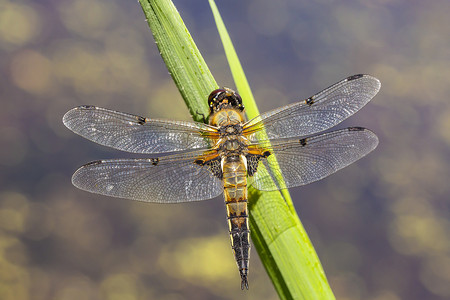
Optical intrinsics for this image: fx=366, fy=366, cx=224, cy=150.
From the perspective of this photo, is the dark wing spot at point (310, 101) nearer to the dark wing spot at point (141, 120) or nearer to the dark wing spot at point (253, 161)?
the dark wing spot at point (253, 161)

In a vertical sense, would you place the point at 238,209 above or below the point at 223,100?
below

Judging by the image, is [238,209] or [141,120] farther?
[141,120]

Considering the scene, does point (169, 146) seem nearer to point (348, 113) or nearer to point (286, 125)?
point (286, 125)

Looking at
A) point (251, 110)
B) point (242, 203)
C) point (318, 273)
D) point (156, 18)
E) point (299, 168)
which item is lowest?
point (318, 273)

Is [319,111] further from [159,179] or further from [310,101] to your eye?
[159,179]

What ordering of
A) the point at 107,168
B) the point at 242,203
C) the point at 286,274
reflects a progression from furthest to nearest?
the point at 107,168 < the point at 242,203 < the point at 286,274

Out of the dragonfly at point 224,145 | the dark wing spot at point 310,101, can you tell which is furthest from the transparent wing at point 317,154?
the dark wing spot at point 310,101

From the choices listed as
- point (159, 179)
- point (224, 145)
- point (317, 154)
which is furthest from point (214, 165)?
point (317, 154)

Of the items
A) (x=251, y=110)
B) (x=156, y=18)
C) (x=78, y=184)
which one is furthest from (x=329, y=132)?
(x=78, y=184)
